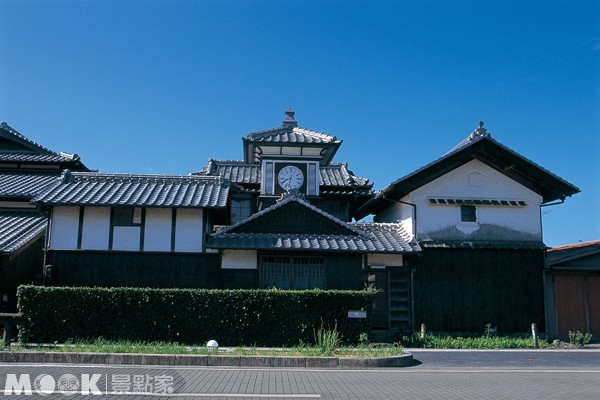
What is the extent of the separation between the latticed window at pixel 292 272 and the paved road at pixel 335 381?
598 cm

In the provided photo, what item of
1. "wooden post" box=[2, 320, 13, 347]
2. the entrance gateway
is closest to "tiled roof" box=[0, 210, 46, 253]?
"wooden post" box=[2, 320, 13, 347]

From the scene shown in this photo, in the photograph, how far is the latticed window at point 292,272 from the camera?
18.8 m

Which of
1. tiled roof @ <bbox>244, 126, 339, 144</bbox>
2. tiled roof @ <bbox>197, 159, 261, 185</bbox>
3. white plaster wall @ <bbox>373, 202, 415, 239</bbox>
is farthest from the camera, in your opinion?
tiled roof @ <bbox>197, 159, 261, 185</bbox>

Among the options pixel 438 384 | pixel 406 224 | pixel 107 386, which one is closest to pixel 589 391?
pixel 438 384

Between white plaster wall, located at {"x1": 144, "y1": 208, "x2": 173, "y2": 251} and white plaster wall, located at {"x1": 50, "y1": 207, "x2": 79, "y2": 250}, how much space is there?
2369mm

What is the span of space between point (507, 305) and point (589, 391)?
37.2 feet

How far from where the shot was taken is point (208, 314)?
16.6 m

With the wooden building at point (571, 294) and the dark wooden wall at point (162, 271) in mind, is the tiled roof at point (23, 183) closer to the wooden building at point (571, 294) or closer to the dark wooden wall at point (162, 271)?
the dark wooden wall at point (162, 271)

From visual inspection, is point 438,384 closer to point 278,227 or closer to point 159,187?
point 278,227

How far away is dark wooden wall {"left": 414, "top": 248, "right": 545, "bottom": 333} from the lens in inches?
808

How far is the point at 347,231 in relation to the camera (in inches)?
773

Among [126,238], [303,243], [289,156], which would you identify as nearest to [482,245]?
[303,243]

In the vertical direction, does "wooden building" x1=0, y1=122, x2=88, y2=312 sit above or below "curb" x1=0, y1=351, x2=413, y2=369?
above

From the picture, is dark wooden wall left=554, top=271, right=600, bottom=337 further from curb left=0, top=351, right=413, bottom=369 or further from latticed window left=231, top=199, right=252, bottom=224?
latticed window left=231, top=199, right=252, bottom=224
